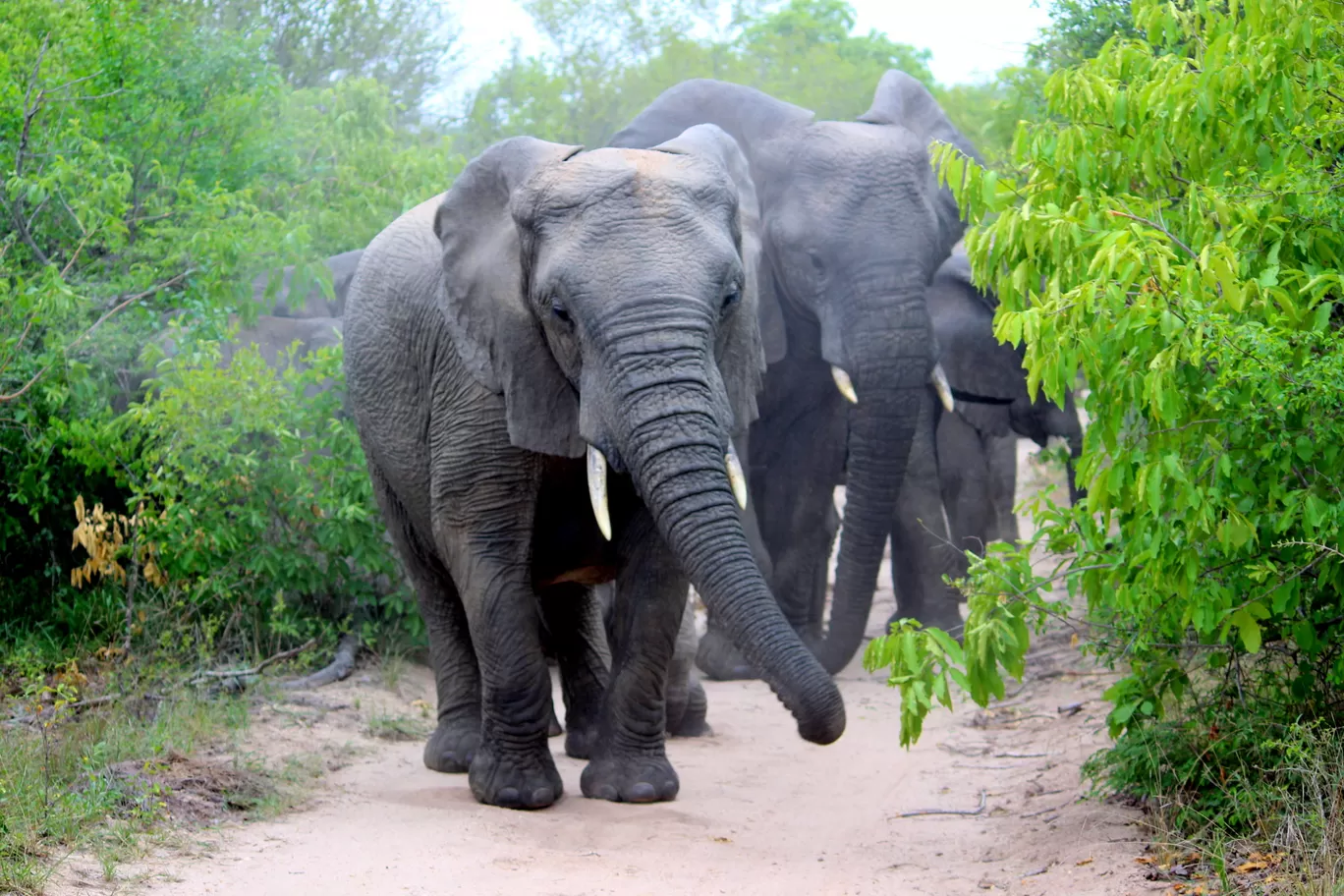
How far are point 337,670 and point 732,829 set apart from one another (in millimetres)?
3061

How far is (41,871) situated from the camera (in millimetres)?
4621

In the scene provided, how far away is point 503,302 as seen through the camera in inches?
240

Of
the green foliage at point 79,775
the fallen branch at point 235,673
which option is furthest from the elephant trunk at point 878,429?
the green foliage at point 79,775

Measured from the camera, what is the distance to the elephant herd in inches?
218

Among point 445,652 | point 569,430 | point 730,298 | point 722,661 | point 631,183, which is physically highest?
point 631,183

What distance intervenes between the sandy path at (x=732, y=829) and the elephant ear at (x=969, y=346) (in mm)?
2592

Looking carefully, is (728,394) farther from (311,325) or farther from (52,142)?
(311,325)

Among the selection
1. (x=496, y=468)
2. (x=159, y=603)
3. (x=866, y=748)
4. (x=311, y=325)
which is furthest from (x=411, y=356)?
(x=311, y=325)

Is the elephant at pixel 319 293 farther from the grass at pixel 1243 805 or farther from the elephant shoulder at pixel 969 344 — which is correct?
the grass at pixel 1243 805

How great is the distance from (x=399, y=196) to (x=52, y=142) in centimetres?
320

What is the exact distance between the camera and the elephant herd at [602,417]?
5535 millimetres

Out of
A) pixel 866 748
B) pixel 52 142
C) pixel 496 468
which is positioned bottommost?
→ pixel 866 748

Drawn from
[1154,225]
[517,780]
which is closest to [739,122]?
[517,780]

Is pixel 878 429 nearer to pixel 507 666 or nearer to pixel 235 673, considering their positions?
pixel 507 666
